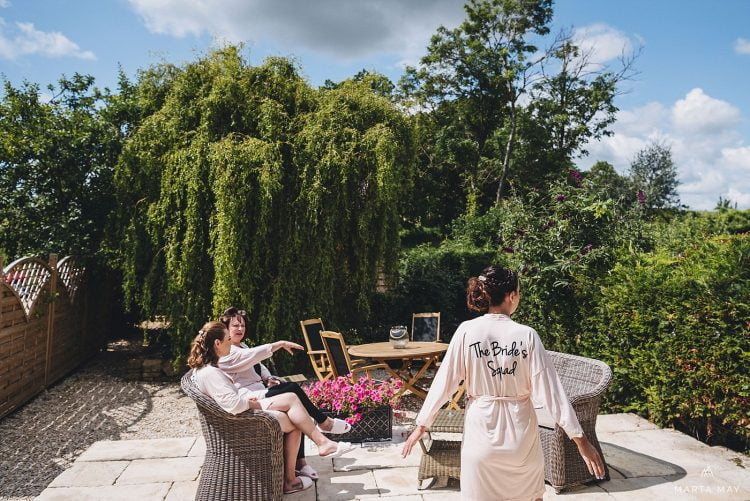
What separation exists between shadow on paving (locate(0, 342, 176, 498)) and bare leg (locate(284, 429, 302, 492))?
7.72 ft

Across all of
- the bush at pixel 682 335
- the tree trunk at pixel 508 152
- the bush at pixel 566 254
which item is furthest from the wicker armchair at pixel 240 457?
the tree trunk at pixel 508 152

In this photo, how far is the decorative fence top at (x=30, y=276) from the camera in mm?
6520

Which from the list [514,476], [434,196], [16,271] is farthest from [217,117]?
[434,196]

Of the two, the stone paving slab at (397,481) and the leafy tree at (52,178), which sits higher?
the leafy tree at (52,178)

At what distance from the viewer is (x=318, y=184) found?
752 centimetres

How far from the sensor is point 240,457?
336cm

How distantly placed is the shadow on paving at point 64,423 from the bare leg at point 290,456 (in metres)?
2.35

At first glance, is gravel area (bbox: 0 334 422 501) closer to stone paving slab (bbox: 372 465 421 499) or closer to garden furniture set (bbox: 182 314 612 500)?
stone paving slab (bbox: 372 465 421 499)

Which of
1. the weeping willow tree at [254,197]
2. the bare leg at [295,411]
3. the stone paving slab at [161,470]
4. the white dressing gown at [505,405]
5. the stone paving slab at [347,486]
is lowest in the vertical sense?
the stone paving slab at [161,470]

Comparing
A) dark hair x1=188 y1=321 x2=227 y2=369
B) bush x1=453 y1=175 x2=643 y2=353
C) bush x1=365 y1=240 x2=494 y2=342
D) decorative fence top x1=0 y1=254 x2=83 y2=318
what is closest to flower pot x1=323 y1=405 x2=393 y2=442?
dark hair x1=188 y1=321 x2=227 y2=369

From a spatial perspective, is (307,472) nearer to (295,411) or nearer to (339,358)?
(295,411)

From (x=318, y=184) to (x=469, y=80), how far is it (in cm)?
1823

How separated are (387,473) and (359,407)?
2.62ft

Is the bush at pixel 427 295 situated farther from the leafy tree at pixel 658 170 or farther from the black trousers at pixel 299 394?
the leafy tree at pixel 658 170
